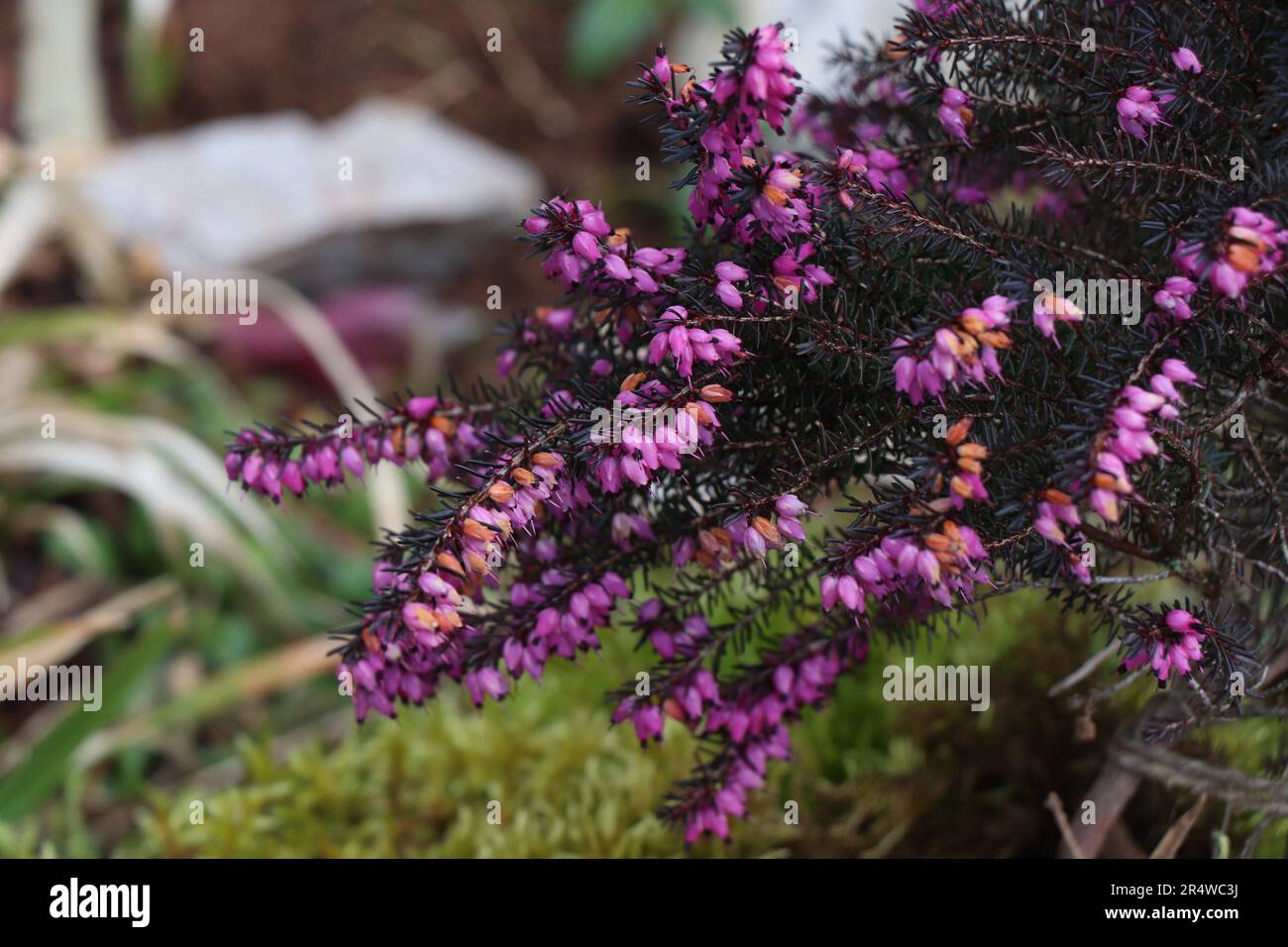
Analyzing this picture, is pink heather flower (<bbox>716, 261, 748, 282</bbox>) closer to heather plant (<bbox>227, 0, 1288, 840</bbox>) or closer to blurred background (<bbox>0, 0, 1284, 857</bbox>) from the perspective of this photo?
heather plant (<bbox>227, 0, 1288, 840</bbox>)

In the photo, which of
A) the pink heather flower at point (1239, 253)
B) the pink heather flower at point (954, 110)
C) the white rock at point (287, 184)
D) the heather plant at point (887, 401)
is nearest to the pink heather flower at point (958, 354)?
the heather plant at point (887, 401)

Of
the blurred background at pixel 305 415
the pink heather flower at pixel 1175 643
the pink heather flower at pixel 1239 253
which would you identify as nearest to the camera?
the pink heather flower at pixel 1239 253

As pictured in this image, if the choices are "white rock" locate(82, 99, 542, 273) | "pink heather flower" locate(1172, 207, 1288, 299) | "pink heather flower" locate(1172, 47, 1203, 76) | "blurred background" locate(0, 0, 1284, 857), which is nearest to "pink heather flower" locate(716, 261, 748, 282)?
"pink heather flower" locate(1172, 207, 1288, 299)

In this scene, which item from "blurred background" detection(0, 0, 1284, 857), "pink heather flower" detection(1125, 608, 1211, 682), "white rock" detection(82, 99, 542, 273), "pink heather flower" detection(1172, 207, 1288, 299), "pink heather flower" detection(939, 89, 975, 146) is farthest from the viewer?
"white rock" detection(82, 99, 542, 273)

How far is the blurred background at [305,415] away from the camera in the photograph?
2193mm

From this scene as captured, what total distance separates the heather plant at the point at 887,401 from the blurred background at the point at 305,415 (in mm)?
333

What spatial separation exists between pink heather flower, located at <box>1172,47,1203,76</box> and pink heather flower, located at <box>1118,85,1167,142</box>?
78 millimetres

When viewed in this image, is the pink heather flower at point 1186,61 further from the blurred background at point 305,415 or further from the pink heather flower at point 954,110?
the blurred background at point 305,415

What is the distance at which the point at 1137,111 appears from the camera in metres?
1.28

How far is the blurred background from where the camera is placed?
2.19 metres

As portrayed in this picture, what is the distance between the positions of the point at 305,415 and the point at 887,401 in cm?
276

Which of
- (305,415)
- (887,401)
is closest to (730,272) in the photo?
(887,401)
